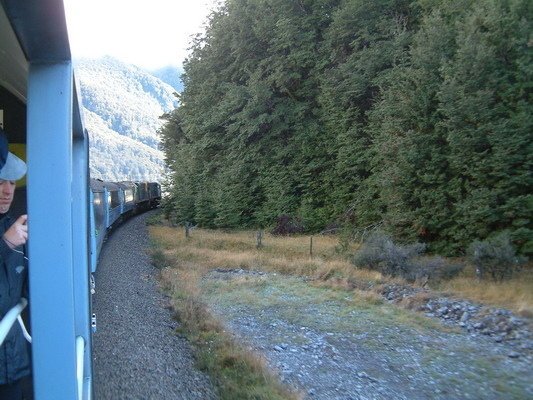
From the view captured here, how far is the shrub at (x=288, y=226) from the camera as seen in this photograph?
2848cm

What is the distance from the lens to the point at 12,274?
2.05 meters

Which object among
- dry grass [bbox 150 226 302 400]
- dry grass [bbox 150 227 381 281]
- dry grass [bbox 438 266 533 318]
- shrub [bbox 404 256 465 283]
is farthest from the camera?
dry grass [bbox 150 227 381 281]

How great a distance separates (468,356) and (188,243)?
56.8 ft

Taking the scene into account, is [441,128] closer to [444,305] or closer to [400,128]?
[400,128]

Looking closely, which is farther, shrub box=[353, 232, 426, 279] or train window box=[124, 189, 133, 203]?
train window box=[124, 189, 133, 203]

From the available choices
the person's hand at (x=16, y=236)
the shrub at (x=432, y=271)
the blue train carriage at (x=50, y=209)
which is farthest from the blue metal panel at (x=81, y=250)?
the shrub at (x=432, y=271)

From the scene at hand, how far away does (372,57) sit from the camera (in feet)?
82.4

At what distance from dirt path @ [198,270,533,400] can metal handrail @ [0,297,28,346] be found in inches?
214

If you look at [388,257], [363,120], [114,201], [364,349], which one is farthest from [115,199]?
[364,349]

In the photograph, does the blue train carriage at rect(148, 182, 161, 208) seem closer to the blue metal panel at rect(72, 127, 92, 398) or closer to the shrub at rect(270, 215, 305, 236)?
the shrub at rect(270, 215, 305, 236)

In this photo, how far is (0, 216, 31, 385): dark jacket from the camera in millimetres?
2029

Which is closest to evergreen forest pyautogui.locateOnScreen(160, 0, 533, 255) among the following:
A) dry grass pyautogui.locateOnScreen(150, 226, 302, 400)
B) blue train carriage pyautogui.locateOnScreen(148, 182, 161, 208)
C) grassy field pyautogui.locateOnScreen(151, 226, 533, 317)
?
grassy field pyautogui.locateOnScreen(151, 226, 533, 317)

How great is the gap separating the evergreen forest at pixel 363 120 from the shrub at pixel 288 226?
1.90ft

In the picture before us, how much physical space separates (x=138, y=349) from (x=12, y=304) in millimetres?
5715
